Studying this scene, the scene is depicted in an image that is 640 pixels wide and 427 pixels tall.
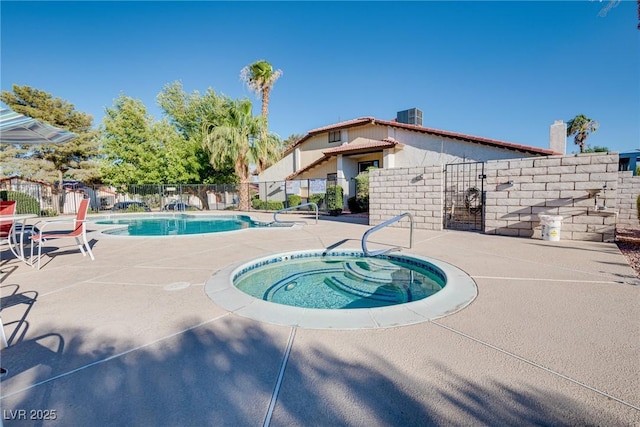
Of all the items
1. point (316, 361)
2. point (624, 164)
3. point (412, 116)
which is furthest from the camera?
point (412, 116)

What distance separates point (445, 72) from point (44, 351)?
18.2m

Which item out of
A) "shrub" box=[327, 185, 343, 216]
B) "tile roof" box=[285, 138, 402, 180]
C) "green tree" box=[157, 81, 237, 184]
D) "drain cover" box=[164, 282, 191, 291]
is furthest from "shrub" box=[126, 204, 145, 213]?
"drain cover" box=[164, 282, 191, 291]

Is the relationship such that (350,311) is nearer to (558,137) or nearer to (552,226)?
(552,226)

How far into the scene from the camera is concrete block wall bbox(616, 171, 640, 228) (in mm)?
→ 9148

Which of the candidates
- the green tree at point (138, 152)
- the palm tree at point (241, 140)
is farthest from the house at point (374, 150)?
the green tree at point (138, 152)

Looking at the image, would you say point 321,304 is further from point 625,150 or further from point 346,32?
point 625,150

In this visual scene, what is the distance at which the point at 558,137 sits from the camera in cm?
1353

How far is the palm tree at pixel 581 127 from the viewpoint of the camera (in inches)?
1179

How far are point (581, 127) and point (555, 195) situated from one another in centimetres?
3488

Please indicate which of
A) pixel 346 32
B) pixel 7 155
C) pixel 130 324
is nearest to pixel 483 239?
pixel 130 324

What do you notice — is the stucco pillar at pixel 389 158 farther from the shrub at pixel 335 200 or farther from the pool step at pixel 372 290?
the pool step at pixel 372 290

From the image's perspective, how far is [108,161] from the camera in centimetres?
2081

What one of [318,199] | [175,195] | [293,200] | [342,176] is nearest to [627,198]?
[342,176]

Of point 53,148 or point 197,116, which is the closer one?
point 53,148
